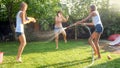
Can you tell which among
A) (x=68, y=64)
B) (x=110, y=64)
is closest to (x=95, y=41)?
(x=110, y=64)

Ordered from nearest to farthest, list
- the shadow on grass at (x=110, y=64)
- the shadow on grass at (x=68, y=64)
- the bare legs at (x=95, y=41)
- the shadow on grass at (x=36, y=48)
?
the shadow on grass at (x=110, y=64)
the shadow on grass at (x=68, y=64)
the bare legs at (x=95, y=41)
the shadow on grass at (x=36, y=48)

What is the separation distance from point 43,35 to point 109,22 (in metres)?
4.83

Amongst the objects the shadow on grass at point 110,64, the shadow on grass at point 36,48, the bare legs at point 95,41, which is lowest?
the shadow on grass at point 36,48

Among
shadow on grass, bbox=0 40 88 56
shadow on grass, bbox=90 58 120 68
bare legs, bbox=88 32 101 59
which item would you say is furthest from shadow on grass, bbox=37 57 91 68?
shadow on grass, bbox=0 40 88 56

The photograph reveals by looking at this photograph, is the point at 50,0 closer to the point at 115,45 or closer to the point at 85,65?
the point at 115,45

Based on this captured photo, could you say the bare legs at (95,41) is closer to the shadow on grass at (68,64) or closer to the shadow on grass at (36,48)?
the shadow on grass at (68,64)

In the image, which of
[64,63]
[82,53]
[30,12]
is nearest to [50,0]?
[30,12]

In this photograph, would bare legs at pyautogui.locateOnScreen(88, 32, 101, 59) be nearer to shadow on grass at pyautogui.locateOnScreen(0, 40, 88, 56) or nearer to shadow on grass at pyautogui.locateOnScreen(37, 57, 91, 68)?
shadow on grass at pyautogui.locateOnScreen(37, 57, 91, 68)

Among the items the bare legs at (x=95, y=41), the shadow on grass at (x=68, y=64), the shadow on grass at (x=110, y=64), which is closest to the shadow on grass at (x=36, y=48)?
the bare legs at (x=95, y=41)

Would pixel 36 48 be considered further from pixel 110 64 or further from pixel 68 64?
pixel 110 64

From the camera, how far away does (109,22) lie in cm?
1875

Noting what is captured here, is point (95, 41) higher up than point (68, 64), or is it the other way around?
point (95, 41)

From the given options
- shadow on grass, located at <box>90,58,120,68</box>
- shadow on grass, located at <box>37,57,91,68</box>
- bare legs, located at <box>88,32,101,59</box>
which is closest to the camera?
shadow on grass, located at <box>90,58,120,68</box>

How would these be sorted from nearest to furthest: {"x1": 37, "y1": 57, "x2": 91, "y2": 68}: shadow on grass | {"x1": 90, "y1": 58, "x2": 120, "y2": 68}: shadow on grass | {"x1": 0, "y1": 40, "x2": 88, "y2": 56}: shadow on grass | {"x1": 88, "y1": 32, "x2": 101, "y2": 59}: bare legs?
{"x1": 90, "y1": 58, "x2": 120, "y2": 68}: shadow on grass, {"x1": 37, "y1": 57, "x2": 91, "y2": 68}: shadow on grass, {"x1": 88, "y1": 32, "x2": 101, "y2": 59}: bare legs, {"x1": 0, "y1": 40, "x2": 88, "y2": 56}: shadow on grass
